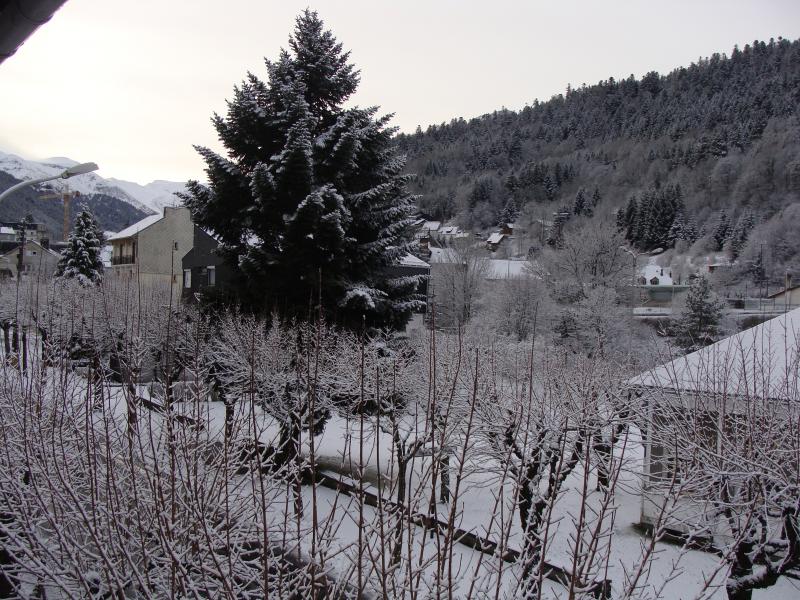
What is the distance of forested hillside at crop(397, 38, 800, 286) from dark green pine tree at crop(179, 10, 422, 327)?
71.6m

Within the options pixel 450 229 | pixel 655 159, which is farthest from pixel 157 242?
pixel 655 159

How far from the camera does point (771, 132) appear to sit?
411 ft

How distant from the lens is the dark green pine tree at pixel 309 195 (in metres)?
18.0

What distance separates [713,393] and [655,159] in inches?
5817

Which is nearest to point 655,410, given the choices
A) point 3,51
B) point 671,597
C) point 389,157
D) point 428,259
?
point 671,597

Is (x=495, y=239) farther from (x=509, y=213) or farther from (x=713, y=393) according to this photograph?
(x=713, y=393)

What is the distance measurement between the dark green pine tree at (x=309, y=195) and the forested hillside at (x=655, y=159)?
235ft

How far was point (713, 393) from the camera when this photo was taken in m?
9.16

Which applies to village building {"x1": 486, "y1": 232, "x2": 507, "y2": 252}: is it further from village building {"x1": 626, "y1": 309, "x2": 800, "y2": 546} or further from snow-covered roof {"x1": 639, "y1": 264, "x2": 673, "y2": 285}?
village building {"x1": 626, "y1": 309, "x2": 800, "y2": 546}

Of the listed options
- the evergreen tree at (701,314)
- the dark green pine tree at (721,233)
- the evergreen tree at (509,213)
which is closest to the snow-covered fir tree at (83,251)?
the evergreen tree at (701,314)

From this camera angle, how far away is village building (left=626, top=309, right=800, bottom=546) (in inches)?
345

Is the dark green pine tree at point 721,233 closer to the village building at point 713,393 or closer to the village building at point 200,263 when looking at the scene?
the village building at point 200,263

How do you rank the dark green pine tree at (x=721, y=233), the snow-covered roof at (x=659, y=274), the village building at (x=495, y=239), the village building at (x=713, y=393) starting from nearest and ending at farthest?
the village building at (x=713, y=393), the snow-covered roof at (x=659, y=274), the dark green pine tree at (x=721, y=233), the village building at (x=495, y=239)

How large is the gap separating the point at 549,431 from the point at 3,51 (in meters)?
13.0
